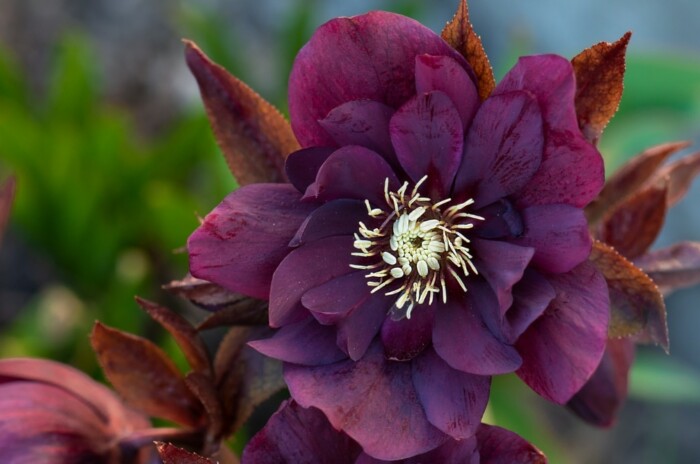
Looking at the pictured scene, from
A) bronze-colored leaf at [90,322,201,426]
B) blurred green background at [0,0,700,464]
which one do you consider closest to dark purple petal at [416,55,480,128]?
bronze-colored leaf at [90,322,201,426]

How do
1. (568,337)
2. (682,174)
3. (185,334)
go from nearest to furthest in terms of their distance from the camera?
(568,337) < (185,334) < (682,174)

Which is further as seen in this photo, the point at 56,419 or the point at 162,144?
the point at 162,144

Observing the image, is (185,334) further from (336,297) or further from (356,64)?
(356,64)

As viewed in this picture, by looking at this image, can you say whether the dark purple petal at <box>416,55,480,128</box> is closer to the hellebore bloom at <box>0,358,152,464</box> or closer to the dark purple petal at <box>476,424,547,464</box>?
the dark purple petal at <box>476,424,547,464</box>

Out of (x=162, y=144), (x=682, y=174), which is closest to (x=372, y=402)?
(x=682, y=174)

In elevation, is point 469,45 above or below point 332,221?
above

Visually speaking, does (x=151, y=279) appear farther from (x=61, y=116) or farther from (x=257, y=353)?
(x=257, y=353)

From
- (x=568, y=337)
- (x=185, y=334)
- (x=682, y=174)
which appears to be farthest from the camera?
(x=682, y=174)

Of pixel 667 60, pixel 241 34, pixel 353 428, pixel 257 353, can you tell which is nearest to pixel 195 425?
pixel 257 353
